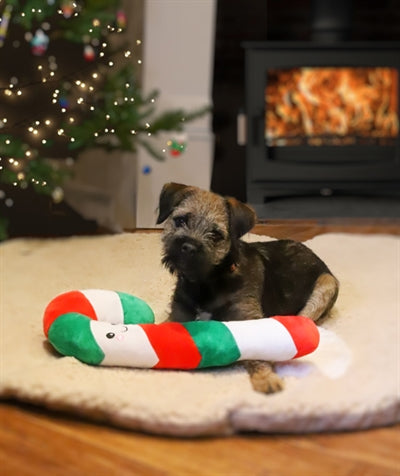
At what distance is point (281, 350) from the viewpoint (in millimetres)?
1360

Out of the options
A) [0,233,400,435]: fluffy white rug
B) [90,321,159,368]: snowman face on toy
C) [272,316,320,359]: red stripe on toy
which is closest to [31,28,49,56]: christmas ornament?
[0,233,400,435]: fluffy white rug

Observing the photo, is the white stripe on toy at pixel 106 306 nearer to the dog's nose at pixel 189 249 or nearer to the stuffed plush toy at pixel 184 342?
the stuffed plush toy at pixel 184 342

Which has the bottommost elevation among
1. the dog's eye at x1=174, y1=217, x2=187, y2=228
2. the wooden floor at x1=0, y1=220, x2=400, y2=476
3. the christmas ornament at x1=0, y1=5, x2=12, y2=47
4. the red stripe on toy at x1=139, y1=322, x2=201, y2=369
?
the wooden floor at x1=0, y1=220, x2=400, y2=476

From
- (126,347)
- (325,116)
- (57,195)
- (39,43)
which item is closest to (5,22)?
(39,43)

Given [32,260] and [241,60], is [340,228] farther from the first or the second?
[32,260]

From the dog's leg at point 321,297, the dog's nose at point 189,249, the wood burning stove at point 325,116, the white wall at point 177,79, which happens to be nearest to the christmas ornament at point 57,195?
the white wall at point 177,79

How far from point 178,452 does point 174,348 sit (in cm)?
27

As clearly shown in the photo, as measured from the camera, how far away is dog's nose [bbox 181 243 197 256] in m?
1.44

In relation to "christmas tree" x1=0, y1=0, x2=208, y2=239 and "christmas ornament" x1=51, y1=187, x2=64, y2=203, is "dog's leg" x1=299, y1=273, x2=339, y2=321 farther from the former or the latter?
"christmas ornament" x1=51, y1=187, x2=64, y2=203

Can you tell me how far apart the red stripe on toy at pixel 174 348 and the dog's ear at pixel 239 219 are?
0.86ft

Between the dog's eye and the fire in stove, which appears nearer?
the dog's eye

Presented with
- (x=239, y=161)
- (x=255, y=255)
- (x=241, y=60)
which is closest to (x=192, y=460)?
(x=255, y=255)

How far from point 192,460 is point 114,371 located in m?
0.32

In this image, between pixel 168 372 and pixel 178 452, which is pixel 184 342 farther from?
pixel 178 452
